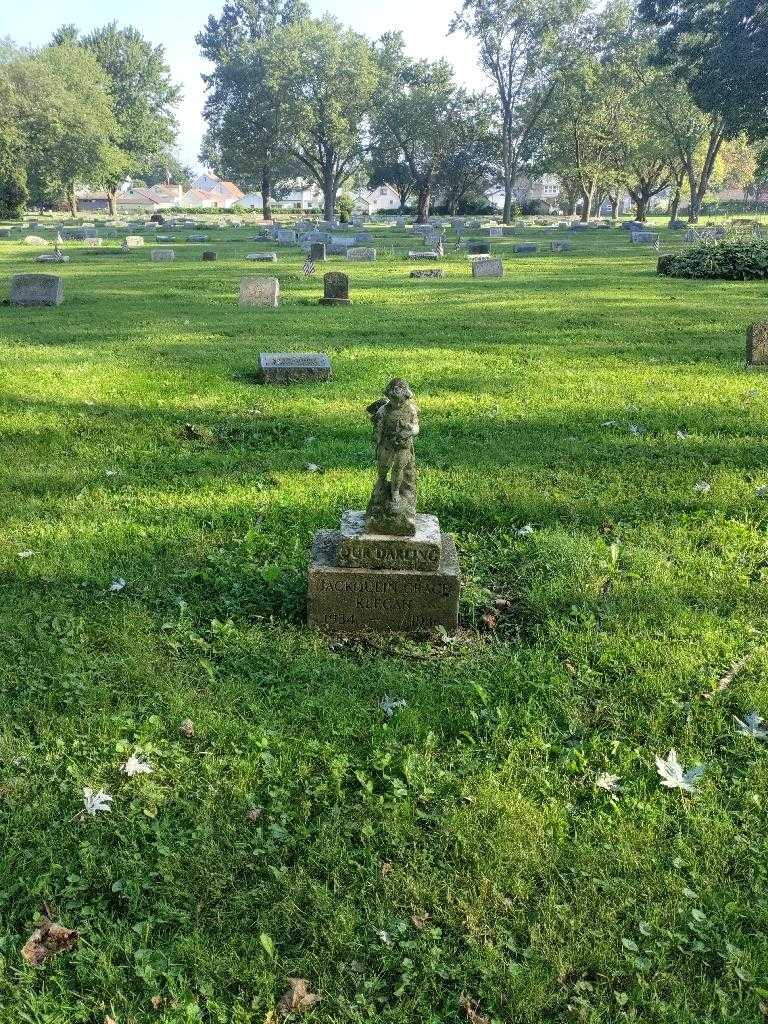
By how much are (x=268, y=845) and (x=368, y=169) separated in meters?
72.7

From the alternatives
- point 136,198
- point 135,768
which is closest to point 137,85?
point 136,198

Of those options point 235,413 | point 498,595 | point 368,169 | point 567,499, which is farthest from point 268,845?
point 368,169

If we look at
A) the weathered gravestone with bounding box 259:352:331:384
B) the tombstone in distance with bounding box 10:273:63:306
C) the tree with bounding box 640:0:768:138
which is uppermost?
the tree with bounding box 640:0:768:138

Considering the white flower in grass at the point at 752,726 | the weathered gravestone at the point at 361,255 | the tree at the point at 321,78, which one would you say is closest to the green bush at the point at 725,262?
the weathered gravestone at the point at 361,255

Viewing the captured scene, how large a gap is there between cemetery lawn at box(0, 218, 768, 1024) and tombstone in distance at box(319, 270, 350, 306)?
8690 millimetres

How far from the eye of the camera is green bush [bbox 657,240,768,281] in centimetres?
2230

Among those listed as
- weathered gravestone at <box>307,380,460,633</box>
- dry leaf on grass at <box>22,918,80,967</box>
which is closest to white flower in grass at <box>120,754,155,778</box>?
dry leaf on grass at <box>22,918,80,967</box>

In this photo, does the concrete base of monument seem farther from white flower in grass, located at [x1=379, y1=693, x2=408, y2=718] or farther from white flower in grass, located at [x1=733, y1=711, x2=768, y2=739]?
white flower in grass, located at [x1=733, y1=711, x2=768, y2=739]

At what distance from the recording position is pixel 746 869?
2918 millimetres

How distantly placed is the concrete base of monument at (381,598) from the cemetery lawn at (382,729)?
15cm

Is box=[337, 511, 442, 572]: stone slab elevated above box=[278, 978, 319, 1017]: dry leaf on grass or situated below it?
above

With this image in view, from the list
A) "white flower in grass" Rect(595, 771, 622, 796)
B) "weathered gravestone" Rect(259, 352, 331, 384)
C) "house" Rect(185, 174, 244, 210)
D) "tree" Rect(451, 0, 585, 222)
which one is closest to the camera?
"white flower in grass" Rect(595, 771, 622, 796)

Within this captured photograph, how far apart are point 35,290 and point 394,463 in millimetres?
14095

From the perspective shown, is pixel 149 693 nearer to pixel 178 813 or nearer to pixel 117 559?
pixel 178 813
